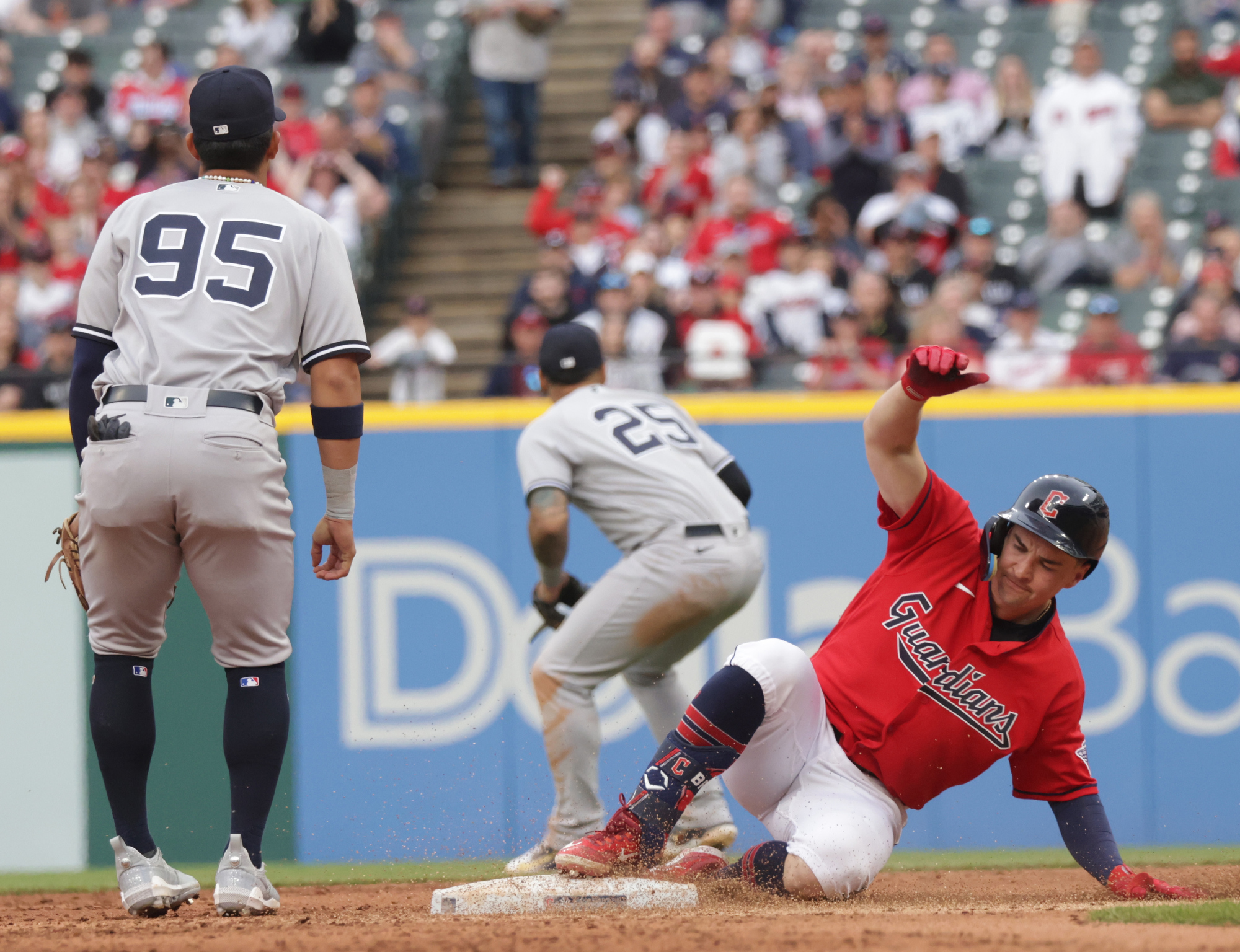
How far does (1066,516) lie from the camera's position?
13.9 ft

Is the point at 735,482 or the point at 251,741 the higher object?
the point at 735,482

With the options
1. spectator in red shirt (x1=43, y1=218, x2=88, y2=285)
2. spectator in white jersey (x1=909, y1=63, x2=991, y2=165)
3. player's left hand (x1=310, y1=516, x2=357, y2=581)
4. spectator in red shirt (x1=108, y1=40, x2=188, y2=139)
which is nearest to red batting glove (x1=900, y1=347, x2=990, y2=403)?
player's left hand (x1=310, y1=516, x2=357, y2=581)

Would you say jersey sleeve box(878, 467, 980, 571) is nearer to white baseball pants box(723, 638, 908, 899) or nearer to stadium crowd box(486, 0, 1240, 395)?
white baseball pants box(723, 638, 908, 899)

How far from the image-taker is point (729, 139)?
11344 mm

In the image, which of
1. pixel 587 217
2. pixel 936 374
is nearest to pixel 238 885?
pixel 936 374

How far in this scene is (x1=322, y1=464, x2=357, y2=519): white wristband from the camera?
4.26 meters

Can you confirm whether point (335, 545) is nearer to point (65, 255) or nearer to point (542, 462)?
point (542, 462)

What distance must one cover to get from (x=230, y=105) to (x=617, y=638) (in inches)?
88.8

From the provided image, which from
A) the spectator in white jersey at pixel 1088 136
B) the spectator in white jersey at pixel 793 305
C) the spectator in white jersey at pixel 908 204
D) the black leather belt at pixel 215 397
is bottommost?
the black leather belt at pixel 215 397

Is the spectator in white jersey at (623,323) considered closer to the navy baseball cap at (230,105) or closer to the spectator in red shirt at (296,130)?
the spectator in red shirt at (296,130)

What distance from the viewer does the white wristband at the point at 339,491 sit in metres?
4.26

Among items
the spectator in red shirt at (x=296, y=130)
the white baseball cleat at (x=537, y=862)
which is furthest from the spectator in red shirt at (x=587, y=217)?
the white baseball cleat at (x=537, y=862)

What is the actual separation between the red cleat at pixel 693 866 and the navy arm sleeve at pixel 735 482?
4.65 feet

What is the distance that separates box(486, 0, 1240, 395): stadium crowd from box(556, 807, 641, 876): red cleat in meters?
3.58
